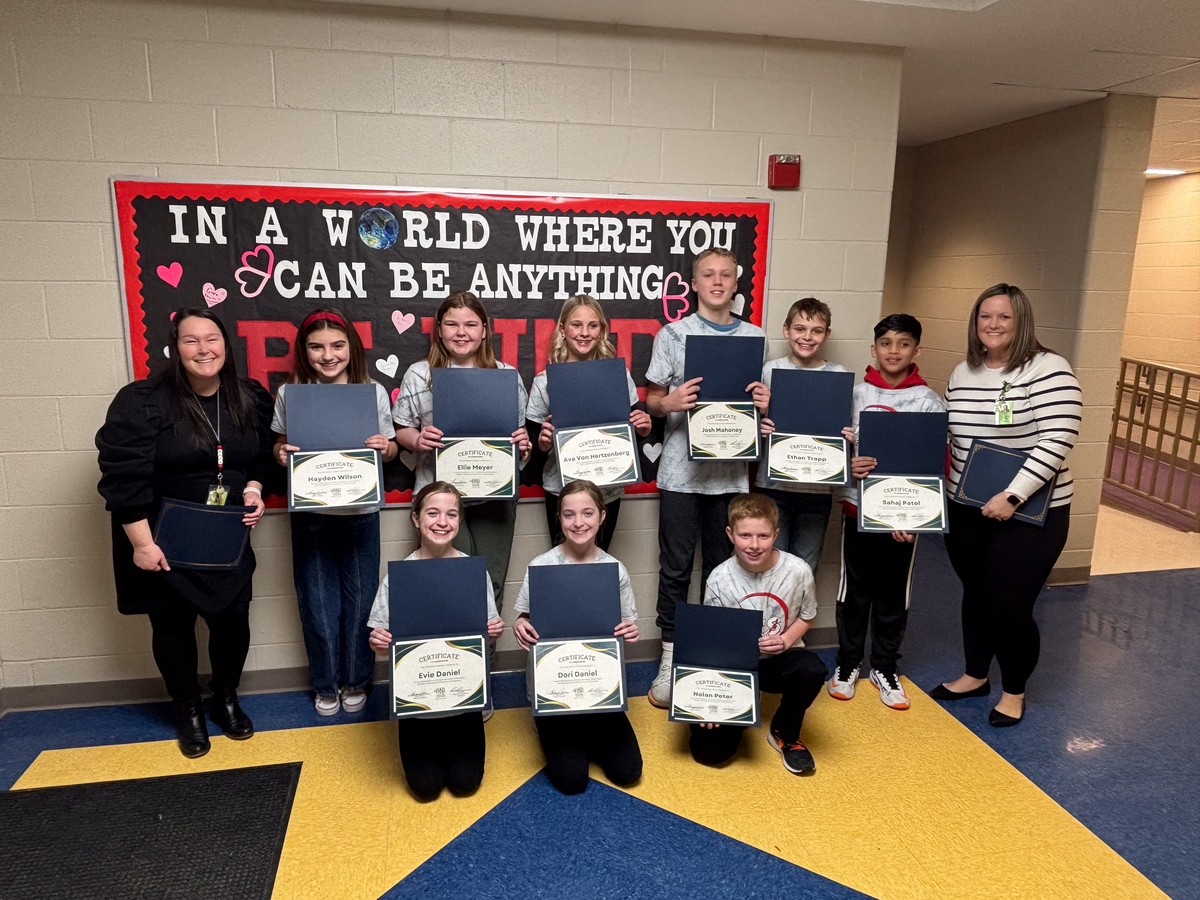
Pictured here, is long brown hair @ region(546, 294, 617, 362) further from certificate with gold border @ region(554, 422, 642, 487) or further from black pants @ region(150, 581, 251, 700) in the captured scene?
black pants @ region(150, 581, 251, 700)

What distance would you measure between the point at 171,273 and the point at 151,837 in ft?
5.58

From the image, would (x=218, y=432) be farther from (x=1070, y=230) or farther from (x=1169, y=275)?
(x=1169, y=275)

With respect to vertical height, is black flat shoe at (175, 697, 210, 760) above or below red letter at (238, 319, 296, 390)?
below

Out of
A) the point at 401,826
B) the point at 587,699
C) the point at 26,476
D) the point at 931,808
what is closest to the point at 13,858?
the point at 401,826

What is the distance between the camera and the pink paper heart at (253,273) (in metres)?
2.61

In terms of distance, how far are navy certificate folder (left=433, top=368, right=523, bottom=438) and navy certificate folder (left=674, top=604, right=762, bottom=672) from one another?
82 centimetres

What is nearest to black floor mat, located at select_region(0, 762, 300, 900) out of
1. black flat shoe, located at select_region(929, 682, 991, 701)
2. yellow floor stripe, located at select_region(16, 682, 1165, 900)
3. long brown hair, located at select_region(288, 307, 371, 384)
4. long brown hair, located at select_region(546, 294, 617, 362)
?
yellow floor stripe, located at select_region(16, 682, 1165, 900)

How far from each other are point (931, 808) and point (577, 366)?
1.69 m

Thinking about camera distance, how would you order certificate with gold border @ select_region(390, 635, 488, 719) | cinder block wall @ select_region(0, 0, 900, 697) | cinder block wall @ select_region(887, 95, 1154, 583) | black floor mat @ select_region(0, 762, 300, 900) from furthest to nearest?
1. cinder block wall @ select_region(887, 95, 1154, 583)
2. cinder block wall @ select_region(0, 0, 900, 697)
3. certificate with gold border @ select_region(390, 635, 488, 719)
4. black floor mat @ select_region(0, 762, 300, 900)

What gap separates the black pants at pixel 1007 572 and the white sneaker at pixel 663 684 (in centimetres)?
109

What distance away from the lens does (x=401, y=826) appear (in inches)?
84.8

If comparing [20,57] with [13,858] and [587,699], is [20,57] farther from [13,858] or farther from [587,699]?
[587,699]

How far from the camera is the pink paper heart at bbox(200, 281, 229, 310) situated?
260 cm

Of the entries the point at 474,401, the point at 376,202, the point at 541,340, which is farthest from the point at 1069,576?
the point at 376,202
